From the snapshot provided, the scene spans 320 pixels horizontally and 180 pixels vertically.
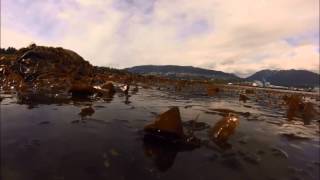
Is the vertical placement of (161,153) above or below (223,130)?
below

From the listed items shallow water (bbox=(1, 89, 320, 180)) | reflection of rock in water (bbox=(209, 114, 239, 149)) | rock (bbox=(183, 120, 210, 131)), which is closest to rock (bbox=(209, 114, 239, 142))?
reflection of rock in water (bbox=(209, 114, 239, 149))

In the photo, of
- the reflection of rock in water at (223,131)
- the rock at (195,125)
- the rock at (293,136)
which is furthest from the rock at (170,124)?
the rock at (293,136)

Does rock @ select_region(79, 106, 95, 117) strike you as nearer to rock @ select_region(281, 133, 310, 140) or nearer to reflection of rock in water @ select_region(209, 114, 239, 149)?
reflection of rock in water @ select_region(209, 114, 239, 149)

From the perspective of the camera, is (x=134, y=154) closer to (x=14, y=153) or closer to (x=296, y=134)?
(x=14, y=153)

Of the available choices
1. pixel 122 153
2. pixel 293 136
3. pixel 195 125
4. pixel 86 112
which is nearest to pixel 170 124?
pixel 122 153

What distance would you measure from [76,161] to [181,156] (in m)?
3.37

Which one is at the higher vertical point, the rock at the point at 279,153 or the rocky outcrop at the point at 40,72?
the rocky outcrop at the point at 40,72

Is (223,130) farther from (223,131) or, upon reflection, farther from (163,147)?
(163,147)

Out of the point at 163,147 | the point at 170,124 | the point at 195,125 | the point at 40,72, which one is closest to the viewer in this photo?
the point at 163,147

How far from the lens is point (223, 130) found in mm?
12977

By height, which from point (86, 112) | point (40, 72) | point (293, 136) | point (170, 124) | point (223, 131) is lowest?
point (293, 136)

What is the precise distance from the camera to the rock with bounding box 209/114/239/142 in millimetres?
12548

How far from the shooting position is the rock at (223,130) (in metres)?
12.5

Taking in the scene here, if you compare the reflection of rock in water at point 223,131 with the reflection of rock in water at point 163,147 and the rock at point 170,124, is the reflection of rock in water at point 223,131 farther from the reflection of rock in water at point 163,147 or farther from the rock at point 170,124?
the rock at point 170,124
